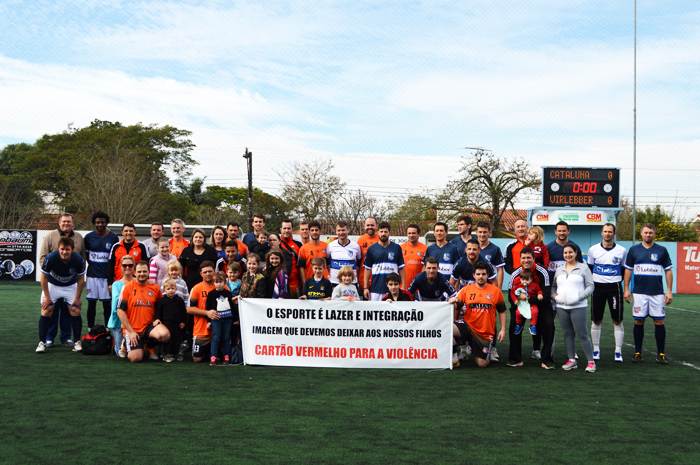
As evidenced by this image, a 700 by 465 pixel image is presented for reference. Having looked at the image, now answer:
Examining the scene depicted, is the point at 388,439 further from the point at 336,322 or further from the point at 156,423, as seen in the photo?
the point at 336,322

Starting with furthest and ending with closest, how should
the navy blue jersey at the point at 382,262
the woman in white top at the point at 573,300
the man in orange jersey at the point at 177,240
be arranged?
the man in orange jersey at the point at 177,240 → the navy blue jersey at the point at 382,262 → the woman in white top at the point at 573,300

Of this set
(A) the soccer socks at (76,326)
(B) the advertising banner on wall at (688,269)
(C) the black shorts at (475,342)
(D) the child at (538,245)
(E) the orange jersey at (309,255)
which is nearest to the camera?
(C) the black shorts at (475,342)

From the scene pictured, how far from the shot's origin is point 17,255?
65.7ft

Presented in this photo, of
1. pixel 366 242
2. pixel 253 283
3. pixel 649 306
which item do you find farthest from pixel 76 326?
pixel 649 306

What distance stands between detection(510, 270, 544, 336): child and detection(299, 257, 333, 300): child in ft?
7.44

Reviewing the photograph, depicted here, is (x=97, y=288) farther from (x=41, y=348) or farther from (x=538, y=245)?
(x=538, y=245)

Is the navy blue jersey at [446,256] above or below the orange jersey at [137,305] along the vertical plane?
above

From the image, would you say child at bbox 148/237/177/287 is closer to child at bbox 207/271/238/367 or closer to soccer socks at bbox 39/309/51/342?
child at bbox 207/271/238/367

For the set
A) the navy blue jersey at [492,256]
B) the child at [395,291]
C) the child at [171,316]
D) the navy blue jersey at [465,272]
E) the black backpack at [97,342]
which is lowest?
the black backpack at [97,342]

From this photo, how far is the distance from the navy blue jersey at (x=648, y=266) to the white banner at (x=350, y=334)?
8.83 ft

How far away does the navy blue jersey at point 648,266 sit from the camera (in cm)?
704

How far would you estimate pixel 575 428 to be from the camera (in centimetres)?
422

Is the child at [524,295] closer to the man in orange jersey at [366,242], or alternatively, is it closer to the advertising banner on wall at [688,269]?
the man in orange jersey at [366,242]

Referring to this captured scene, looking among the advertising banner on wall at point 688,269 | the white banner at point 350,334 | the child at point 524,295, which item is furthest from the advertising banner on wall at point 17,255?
the advertising banner on wall at point 688,269
